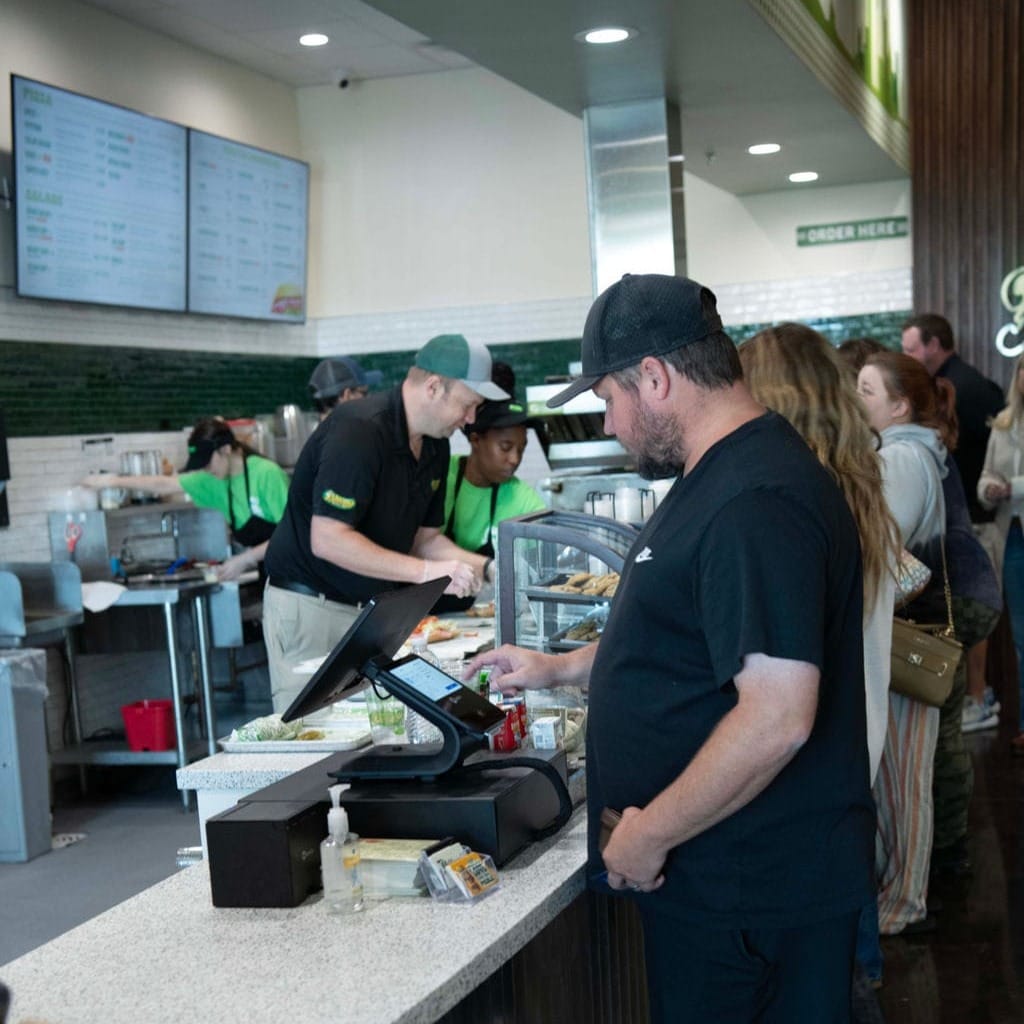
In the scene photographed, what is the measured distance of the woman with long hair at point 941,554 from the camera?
4.52 m

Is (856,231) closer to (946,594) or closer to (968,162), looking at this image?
(968,162)

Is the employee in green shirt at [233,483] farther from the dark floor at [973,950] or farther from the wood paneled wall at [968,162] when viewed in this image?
the wood paneled wall at [968,162]

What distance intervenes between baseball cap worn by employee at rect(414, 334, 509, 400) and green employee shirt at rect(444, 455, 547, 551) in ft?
3.99

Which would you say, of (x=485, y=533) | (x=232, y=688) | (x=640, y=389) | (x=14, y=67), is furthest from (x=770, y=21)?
(x=232, y=688)

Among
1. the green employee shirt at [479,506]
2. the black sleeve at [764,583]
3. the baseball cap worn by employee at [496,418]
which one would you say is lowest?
the green employee shirt at [479,506]

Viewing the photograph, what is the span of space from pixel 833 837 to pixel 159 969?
3.19 ft

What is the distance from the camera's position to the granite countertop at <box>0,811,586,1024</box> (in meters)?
1.85

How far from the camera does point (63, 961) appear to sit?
206cm

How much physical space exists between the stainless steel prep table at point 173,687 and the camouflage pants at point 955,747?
3.39m

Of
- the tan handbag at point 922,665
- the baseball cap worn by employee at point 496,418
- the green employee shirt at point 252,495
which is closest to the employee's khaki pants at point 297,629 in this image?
the baseball cap worn by employee at point 496,418

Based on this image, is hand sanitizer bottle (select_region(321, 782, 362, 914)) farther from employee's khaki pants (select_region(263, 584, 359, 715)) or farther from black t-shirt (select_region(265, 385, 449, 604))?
employee's khaki pants (select_region(263, 584, 359, 715))

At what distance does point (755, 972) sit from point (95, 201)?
19.8 feet

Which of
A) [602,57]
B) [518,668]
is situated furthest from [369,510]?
[602,57]

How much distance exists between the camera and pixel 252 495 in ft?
25.2
